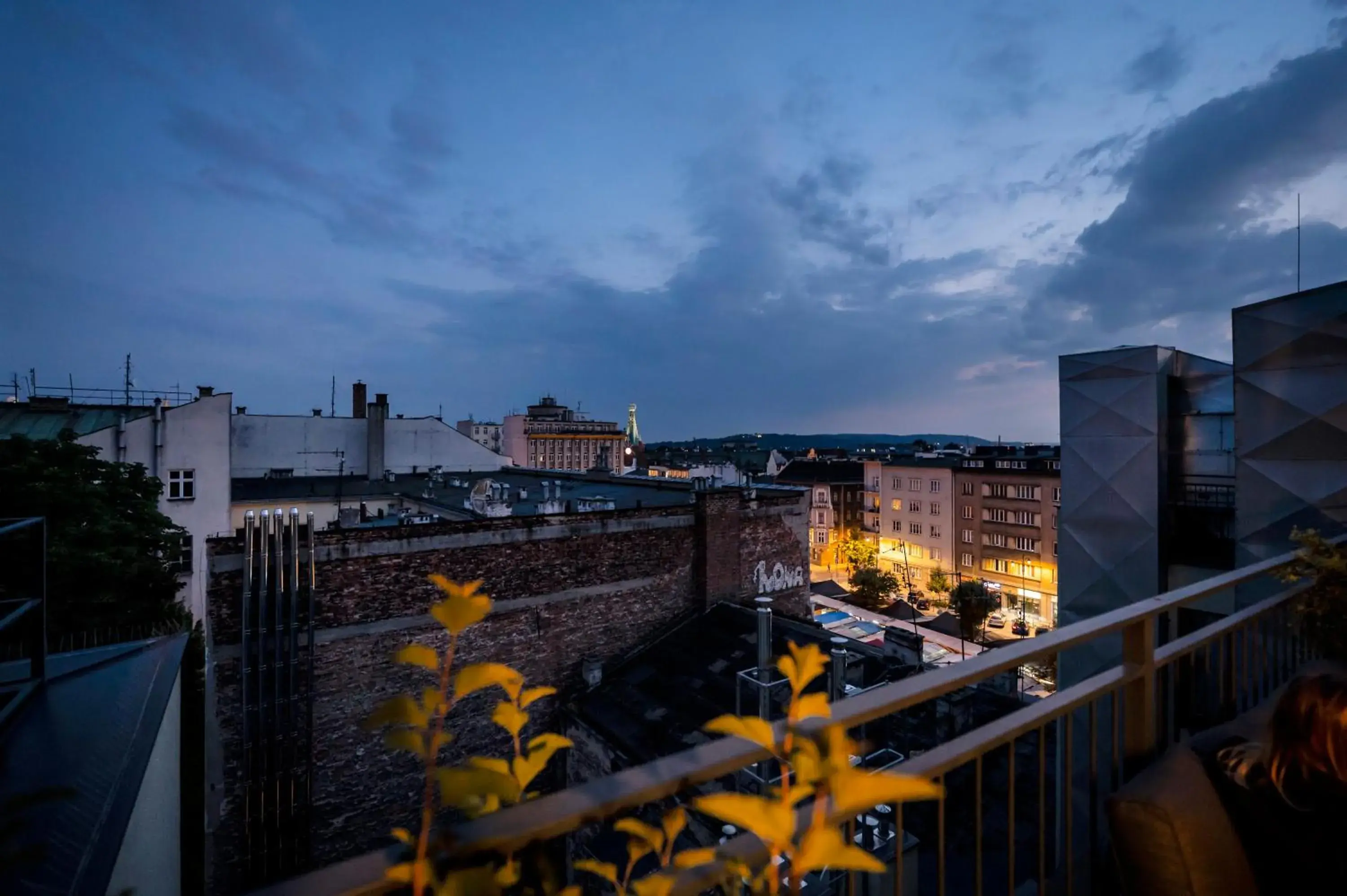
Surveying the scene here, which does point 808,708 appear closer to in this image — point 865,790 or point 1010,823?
point 865,790

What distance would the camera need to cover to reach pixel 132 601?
1491cm

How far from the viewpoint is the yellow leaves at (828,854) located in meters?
0.86

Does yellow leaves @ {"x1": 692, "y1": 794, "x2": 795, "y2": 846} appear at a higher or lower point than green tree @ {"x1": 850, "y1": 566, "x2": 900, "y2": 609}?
higher

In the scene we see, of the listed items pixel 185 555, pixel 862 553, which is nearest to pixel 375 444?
pixel 185 555

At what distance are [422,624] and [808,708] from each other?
12.9m

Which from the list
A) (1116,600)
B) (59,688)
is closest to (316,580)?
(59,688)

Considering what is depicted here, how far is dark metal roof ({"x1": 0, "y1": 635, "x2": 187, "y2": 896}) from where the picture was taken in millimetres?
3035

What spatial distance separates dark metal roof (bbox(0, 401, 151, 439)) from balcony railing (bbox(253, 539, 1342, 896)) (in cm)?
2900

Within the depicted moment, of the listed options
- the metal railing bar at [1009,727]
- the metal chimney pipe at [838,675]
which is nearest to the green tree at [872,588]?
the metal chimney pipe at [838,675]

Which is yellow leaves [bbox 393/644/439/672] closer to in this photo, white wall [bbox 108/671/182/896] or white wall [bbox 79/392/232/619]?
white wall [bbox 108/671/182/896]

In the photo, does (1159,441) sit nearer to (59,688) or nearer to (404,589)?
(404,589)

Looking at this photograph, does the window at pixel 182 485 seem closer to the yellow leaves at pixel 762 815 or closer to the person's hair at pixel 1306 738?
the yellow leaves at pixel 762 815

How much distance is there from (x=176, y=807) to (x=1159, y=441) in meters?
18.1

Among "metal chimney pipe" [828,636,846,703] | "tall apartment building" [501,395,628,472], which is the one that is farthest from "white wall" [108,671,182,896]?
"tall apartment building" [501,395,628,472]
